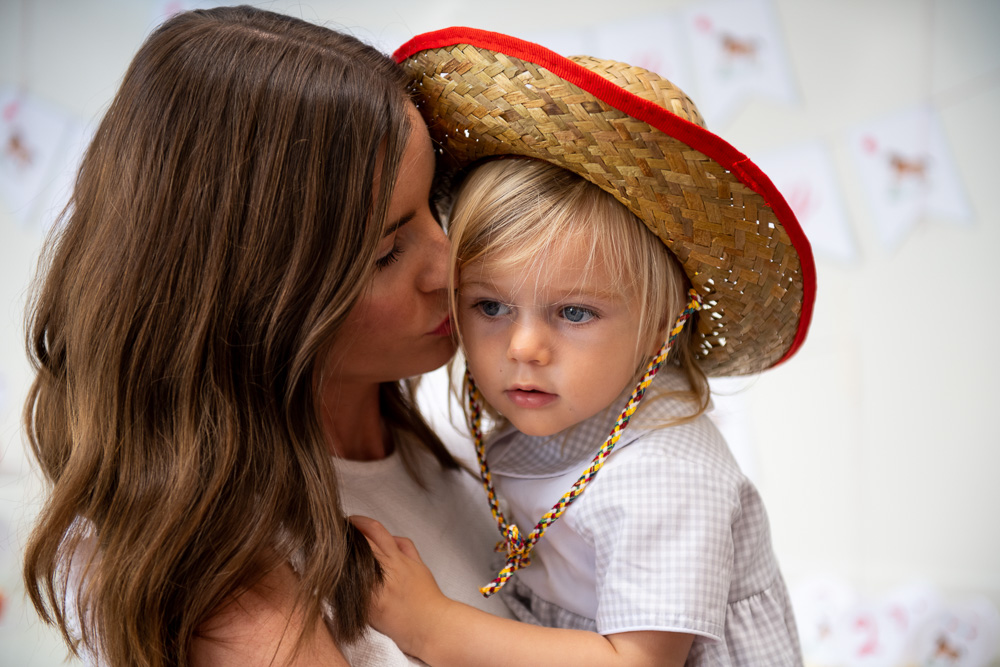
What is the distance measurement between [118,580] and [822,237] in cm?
259

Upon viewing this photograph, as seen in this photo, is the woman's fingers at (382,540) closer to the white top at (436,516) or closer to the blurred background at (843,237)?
the white top at (436,516)

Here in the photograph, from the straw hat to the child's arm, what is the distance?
48cm

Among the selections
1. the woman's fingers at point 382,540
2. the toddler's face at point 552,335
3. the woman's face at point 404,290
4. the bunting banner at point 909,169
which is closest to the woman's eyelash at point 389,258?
the woman's face at point 404,290

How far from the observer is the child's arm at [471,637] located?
3.58 feet

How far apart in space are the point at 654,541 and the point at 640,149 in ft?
1.65

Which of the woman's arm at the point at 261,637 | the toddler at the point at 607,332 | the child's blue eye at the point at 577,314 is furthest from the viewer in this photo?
the child's blue eye at the point at 577,314

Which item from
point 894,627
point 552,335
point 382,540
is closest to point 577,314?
point 552,335

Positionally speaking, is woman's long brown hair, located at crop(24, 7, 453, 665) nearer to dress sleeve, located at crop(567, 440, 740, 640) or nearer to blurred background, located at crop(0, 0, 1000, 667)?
dress sleeve, located at crop(567, 440, 740, 640)

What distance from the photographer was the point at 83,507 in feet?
3.39

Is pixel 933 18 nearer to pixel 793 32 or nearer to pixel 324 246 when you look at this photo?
pixel 793 32

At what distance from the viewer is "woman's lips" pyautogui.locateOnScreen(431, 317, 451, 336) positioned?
1254 mm

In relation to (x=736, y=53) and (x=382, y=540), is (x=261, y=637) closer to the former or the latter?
(x=382, y=540)

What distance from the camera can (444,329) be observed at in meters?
1.27

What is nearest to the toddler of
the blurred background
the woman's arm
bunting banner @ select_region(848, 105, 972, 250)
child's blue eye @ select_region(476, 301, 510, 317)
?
child's blue eye @ select_region(476, 301, 510, 317)
